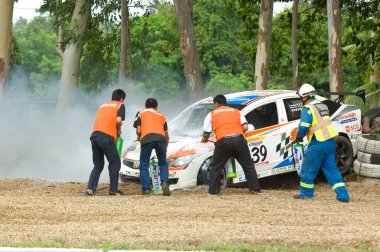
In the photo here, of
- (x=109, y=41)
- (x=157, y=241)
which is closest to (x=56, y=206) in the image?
(x=157, y=241)

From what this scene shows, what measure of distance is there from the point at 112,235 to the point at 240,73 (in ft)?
207

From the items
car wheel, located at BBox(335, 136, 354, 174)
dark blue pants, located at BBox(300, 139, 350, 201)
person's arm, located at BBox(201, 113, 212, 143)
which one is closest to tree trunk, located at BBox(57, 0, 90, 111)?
car wheel, located at BBox(335, 136, 354, 174)

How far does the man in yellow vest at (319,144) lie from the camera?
13766mm

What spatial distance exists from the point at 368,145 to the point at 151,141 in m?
4.45

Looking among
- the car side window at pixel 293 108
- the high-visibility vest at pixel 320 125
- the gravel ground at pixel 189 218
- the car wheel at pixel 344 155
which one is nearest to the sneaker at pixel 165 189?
the gravel ground at pixel 189 218

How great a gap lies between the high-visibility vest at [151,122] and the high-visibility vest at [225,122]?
883 millimetres

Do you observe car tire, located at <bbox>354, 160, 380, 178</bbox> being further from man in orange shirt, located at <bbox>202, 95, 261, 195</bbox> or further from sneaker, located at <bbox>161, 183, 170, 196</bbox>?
sneaker, located at <bbox>161, 183, 170, 196</bbox>

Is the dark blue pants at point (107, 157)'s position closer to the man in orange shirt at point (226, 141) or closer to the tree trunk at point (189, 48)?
the man in orange shirt at point (226, 141)

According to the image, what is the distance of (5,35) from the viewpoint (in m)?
24.1

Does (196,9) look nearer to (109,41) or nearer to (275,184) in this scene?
(109,41)

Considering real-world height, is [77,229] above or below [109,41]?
below

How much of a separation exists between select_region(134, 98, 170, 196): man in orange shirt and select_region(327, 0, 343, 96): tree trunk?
8994mm

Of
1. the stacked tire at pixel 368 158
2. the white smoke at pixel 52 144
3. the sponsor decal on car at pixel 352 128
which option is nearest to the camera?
the stacked tire at pixel 368 158

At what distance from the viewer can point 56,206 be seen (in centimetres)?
1252
